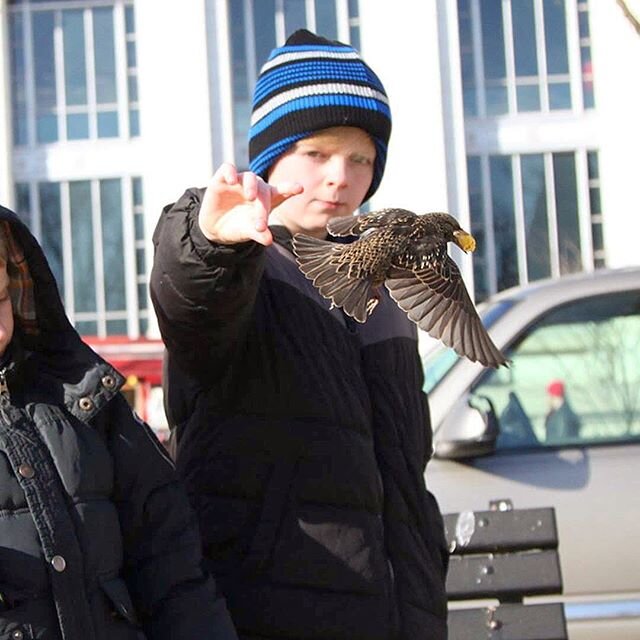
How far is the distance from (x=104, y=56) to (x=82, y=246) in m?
2.86

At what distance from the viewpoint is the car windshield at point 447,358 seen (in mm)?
5098

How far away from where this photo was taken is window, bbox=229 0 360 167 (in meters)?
19.9

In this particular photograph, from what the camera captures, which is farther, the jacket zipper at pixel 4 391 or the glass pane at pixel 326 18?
the glass pane at pixel 326 18

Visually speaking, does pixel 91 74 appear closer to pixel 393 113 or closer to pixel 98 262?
pixel 98 262

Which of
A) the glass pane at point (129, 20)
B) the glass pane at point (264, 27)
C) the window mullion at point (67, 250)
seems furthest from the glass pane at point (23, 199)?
the glass pane at point (264, 27)

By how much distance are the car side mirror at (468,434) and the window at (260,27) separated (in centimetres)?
1524

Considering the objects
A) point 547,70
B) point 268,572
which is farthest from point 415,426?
point 547,70

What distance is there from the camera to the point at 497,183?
19891 mm

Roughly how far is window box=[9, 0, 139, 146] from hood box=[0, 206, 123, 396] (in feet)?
59.4

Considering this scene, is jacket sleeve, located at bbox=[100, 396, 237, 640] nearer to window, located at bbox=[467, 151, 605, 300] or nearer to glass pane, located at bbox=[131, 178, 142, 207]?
window, located at bbox=[467, 151, 605, 300]

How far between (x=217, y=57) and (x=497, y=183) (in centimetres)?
437

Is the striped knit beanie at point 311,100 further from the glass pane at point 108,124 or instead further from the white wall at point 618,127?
the glass pane at point 108,124

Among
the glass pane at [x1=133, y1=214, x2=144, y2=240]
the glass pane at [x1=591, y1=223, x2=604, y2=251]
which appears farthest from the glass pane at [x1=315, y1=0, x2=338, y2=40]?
the glass pane at [x1=591, y1=223, x2=604, y2=251]

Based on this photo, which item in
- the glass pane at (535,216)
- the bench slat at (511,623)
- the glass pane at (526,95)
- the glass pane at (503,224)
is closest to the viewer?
the bench slat at (511,623)
